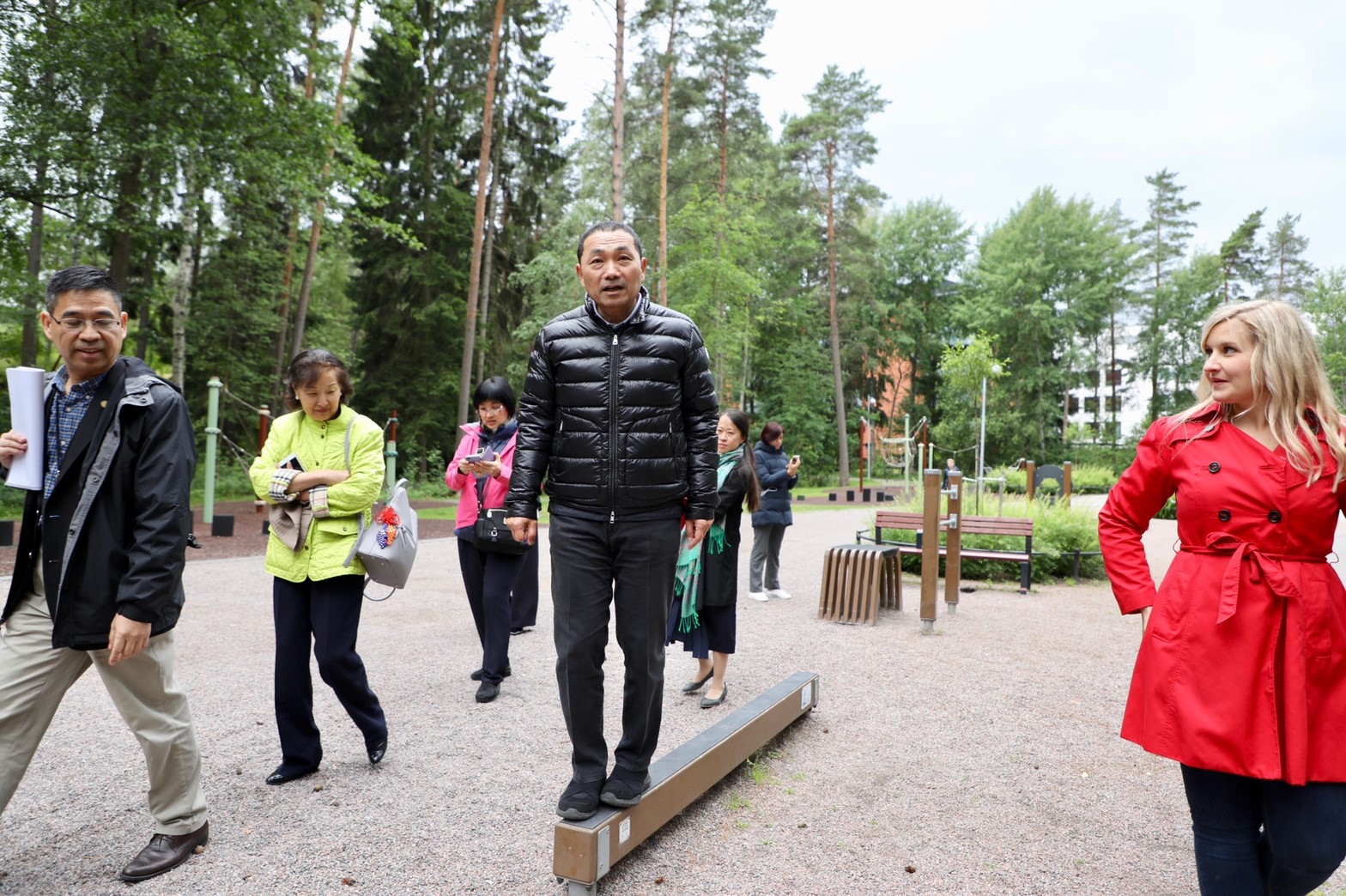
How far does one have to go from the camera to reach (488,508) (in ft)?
17.3

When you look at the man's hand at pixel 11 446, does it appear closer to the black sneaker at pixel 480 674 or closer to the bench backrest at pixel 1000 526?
the black sneaker at pixel 480 674

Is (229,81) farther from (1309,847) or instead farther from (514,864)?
(1309,847)

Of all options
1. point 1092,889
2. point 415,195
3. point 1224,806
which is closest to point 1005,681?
point 1092,889

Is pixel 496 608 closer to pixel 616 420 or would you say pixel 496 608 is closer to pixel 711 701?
pixel 711 701

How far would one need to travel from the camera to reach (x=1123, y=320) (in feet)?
170

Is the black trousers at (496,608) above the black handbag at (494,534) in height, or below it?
below

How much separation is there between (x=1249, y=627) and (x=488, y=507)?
13.4 feet

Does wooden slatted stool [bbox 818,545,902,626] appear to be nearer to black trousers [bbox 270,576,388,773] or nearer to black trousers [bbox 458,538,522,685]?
black trousers [bbox 458,538,522,685]

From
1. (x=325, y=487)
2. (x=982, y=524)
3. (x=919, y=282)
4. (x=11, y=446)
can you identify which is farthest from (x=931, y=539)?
(x=919, y=282)

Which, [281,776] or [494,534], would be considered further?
[494,534]

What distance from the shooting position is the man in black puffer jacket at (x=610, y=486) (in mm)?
2959

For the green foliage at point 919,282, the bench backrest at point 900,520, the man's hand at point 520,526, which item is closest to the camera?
the man's hand at point 520,526

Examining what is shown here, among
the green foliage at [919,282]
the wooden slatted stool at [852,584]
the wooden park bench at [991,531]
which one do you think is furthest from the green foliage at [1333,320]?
the wooden slatted stool at [852,584]

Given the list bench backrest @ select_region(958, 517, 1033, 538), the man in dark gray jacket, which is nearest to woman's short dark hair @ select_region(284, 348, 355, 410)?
the man in dark gray jacket
